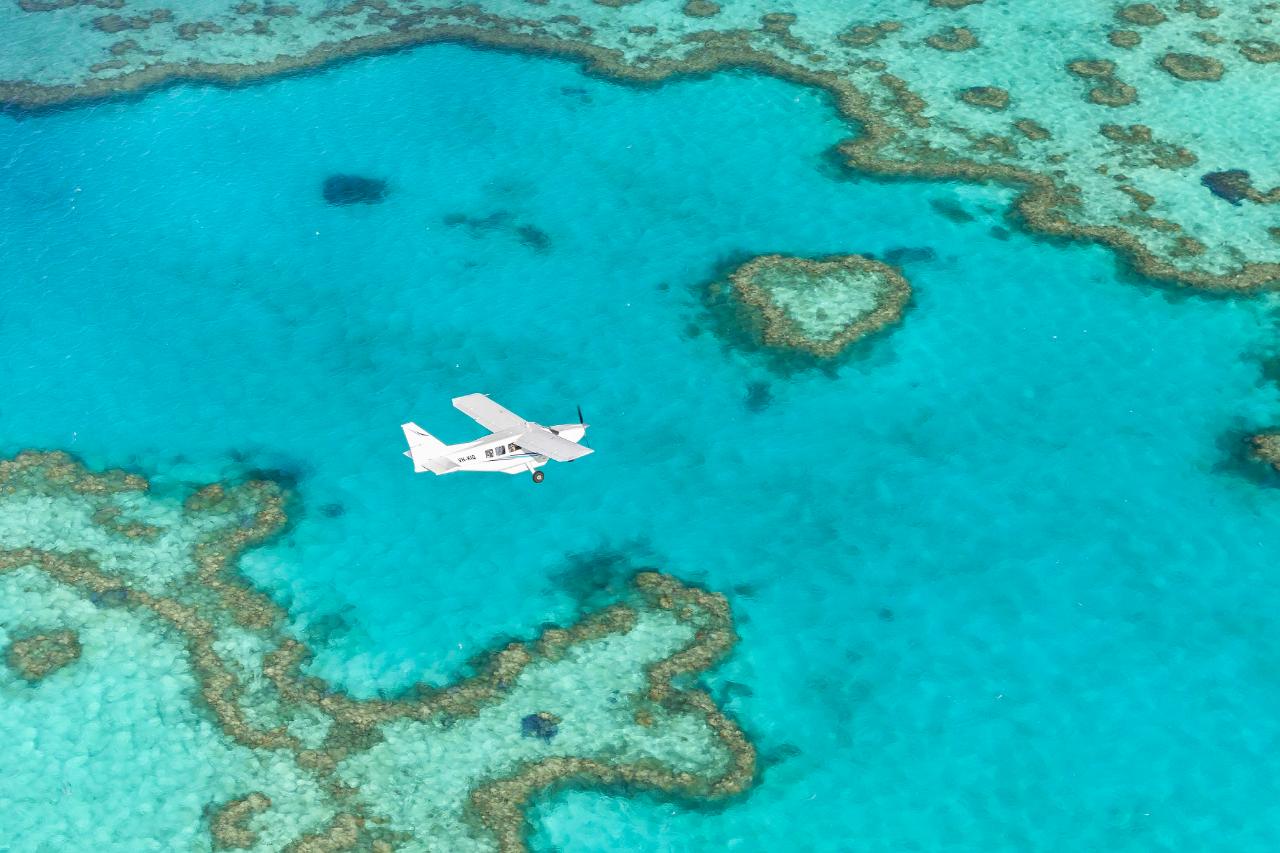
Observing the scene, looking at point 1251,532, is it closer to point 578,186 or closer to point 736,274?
point 736,274

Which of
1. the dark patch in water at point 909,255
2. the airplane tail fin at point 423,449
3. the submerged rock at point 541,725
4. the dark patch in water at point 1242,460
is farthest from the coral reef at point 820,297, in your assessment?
the submerged rock at point 541,725

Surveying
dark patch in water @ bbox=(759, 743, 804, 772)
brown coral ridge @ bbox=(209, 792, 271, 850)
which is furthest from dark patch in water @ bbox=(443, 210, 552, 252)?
brown coral ridge @ bbox=(209, 792, 271, 850)

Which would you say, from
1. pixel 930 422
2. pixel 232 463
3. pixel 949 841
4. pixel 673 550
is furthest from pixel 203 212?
pixel 949 841

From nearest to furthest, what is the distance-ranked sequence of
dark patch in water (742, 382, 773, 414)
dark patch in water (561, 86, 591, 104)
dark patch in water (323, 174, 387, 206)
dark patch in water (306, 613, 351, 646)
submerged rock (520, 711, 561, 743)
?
1. submerged rock (520, 711, 561, 743)
2. dark patch in water (306, 613, 351, 646)
3. dark patch in water (742, 382, 773, 414)
4. dark patch in water (323, 174, 387, 206)
5. dark patch in water (561, 86, 591, 104)

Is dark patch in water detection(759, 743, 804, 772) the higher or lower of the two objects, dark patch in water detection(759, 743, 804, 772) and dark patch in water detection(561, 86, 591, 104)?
the lower

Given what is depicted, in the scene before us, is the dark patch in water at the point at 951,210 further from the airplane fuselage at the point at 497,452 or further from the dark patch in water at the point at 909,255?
the airplane fuselage at the point at 497,452

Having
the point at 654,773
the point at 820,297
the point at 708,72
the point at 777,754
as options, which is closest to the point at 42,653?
the point at 654,773

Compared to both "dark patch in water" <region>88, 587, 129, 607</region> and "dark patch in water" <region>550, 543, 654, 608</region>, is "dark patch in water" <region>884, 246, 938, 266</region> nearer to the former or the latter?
"dark patch in water" <region>550, 543, 654, 608</region>
